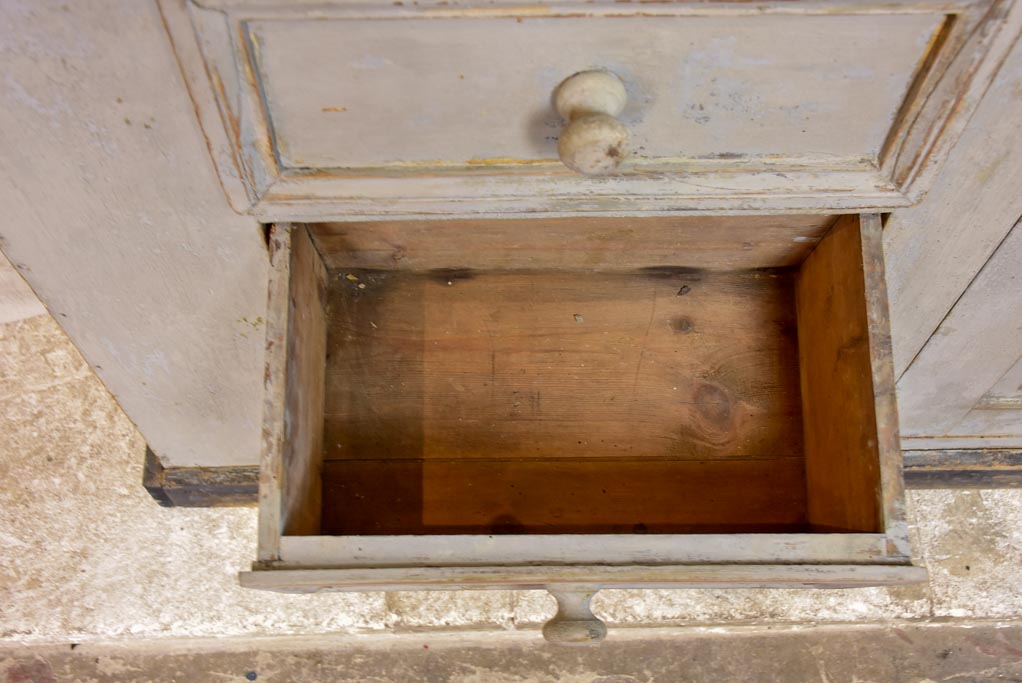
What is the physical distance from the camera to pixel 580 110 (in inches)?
31.1

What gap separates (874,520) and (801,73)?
1.64ft

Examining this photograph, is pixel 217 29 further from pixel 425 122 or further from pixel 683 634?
pixel 683 634

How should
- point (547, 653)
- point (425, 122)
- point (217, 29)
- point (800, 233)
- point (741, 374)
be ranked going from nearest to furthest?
point (217, 29) < point (425, 122) < point (800, 233) < point (741, 374) < point (547, 653)

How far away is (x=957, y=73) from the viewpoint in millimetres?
793

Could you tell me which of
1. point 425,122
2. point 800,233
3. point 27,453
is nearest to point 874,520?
point 800,233

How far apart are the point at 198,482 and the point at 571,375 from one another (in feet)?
2.90

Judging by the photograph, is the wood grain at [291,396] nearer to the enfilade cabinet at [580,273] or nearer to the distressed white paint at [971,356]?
the enfilade cabinet at [580,273]

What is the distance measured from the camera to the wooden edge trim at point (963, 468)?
164 centimetres

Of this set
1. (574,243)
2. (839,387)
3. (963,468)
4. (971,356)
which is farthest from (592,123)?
(963,468)

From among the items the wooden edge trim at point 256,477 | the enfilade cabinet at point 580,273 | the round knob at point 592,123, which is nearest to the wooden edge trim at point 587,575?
the enfilade cabinet at point 580,273

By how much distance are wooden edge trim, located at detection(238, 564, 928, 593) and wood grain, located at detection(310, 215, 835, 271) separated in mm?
465

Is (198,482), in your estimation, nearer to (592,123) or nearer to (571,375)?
(571,375)

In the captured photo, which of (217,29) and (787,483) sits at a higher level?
(217,29)

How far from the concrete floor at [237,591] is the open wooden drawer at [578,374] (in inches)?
25.6
